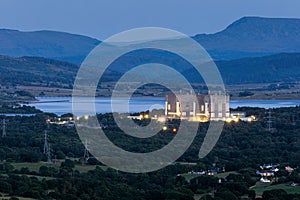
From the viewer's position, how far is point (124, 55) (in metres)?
164

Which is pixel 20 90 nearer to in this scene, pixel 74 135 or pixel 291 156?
pixel 74 135

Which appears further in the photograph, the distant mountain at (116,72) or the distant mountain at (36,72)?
the distant mountain at (116,72)

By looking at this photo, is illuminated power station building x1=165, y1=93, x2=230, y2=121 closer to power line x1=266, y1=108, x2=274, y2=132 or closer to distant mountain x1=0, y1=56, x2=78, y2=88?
power line x1=266, y1=108, x2=274, y2=132

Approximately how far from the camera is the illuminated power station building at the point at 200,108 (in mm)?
42969

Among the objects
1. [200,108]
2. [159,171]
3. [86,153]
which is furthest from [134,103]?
[159,171]

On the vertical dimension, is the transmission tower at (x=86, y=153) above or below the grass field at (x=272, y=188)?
above

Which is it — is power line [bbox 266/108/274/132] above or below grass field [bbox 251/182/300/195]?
above

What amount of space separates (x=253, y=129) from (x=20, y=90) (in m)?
48.0

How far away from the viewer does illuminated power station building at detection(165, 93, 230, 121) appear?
43.0 metres

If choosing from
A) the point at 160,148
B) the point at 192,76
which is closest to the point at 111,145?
the point at 160,148

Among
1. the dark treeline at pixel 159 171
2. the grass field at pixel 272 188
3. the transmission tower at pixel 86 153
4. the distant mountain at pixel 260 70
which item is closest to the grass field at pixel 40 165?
the dark treeline at pixel 159 171

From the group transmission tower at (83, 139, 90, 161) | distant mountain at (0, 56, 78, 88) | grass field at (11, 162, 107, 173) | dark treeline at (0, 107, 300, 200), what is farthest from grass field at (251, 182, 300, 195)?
distant mountain at (0, 56, 78, 88)

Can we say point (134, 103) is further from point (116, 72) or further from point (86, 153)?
point (116, 72)

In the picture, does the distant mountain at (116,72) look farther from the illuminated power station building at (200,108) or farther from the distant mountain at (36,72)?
the illuminated power station building at (200,108)
